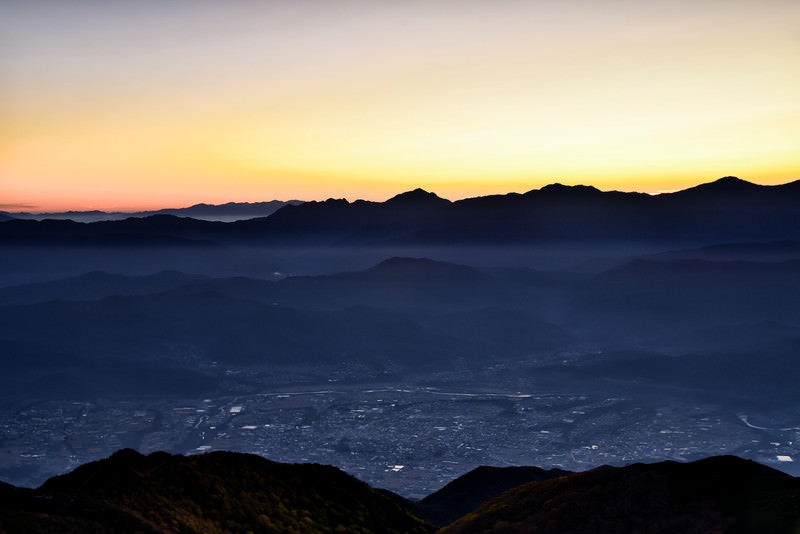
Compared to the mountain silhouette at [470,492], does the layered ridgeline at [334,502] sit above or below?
above

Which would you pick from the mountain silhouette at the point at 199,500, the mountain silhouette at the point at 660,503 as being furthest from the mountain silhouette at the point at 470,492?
the mountain silhouette at the point at 660,503

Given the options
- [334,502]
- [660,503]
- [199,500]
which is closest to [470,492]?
[334,502]

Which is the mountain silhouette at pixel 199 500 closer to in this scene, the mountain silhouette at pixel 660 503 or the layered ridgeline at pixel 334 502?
the layered ridgeline at pixel 334 502

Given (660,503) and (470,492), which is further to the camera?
(470,492)

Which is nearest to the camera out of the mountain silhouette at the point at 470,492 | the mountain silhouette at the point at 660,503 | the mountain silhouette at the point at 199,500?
the mountain silhouette at the point at 199,500

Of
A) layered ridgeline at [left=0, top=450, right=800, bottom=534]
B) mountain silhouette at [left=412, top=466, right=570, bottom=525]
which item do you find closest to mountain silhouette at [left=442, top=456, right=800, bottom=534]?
layered ridgeline at [left=0, top=450, right=800, bottom=534]

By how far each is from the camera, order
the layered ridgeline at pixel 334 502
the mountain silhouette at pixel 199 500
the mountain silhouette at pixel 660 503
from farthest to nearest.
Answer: the mountain silhouette at pixel 660 503 → the layered ridgeline at pixel 334 502 → the mountain silhouette at pixel 199 500

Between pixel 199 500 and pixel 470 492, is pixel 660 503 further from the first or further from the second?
pixel 470 492

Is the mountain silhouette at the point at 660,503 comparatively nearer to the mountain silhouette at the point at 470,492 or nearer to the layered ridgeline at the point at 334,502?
the layered ridgeline at the point at 334,502

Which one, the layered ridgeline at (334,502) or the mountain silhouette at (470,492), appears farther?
the mountain silhouette at (470,492)

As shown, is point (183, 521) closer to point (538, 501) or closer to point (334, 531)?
point (334, 531)
